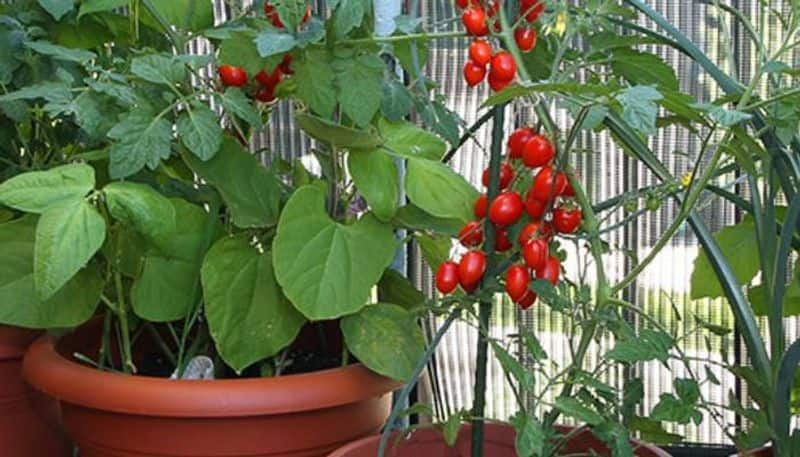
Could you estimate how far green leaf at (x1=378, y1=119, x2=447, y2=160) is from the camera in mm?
1071

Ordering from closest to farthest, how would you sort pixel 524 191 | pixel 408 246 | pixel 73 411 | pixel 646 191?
pixel 646 191
pixel 524 191
pixel 73 411
pixel 408 246

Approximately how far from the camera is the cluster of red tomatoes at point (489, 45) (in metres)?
0.85

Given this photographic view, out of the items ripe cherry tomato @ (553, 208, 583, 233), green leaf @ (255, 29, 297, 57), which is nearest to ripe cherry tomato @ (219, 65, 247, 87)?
green leaf @ (255, 29, 297, 57)

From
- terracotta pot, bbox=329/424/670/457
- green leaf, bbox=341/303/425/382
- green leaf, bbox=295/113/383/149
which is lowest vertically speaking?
terracotta pot, bbox=329/424/670/457

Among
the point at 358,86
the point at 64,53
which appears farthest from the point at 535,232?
the point at 64,53

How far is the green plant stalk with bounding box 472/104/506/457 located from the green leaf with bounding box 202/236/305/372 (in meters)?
0.18

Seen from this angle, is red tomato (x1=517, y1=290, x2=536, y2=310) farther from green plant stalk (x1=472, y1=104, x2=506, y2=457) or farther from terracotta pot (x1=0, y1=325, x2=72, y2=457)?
terracotta pot (x1=0, y1=325, x2=72, y2=457)

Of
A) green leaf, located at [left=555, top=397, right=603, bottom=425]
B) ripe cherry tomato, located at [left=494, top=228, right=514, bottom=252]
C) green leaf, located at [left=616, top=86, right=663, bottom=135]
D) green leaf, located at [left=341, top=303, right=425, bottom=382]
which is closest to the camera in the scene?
green leaf, located at [left=616, top=86, right=663, bottom=135]

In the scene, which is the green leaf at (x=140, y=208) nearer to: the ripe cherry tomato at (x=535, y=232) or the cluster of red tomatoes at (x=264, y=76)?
the cluster of red tomatoes at (x=264, y=76)

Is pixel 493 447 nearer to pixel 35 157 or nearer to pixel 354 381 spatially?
pixel 354 381

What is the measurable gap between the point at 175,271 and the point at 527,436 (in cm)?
40

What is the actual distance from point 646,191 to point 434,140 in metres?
0.29

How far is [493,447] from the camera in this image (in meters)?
1.02

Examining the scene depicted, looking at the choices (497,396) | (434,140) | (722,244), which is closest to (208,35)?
(434,140)
